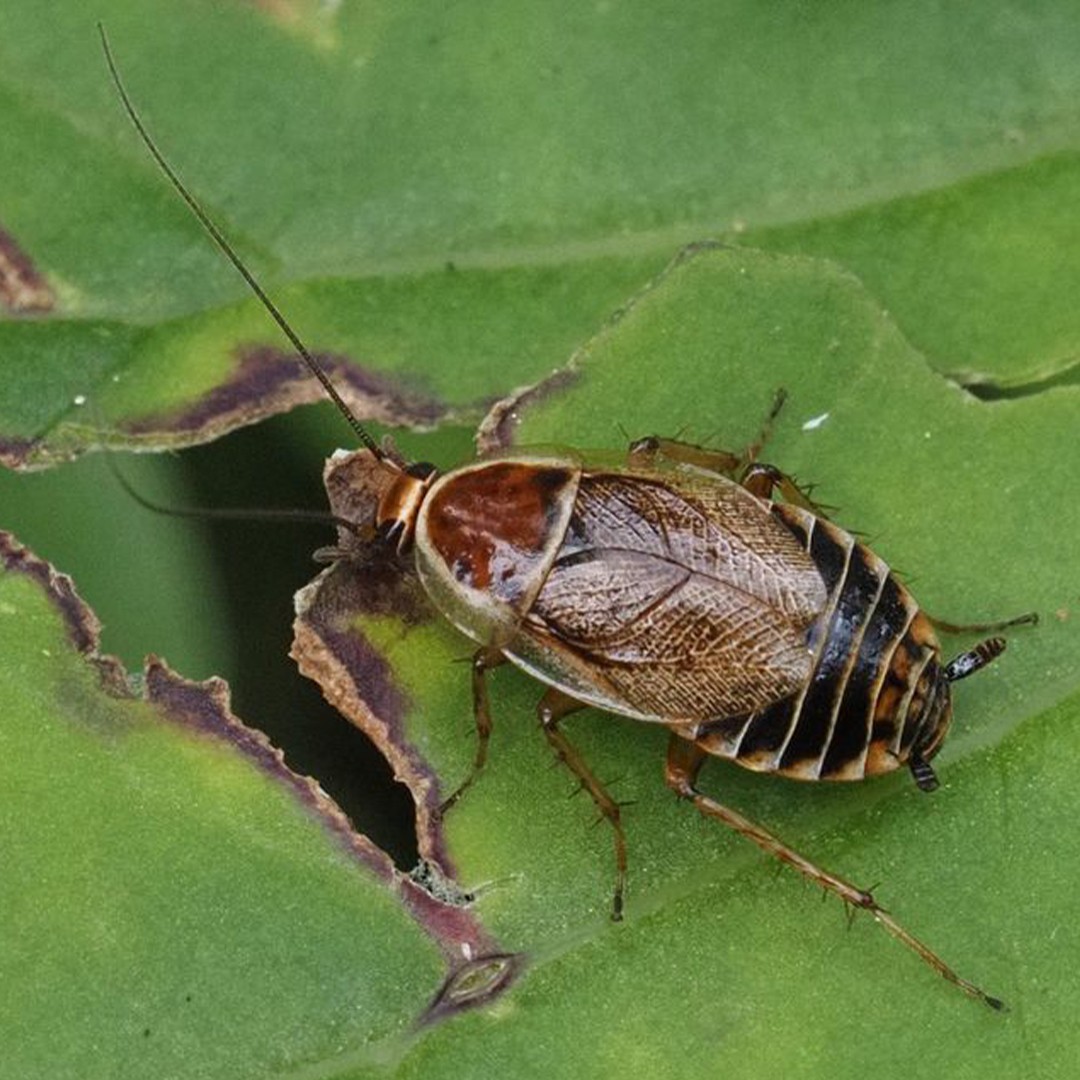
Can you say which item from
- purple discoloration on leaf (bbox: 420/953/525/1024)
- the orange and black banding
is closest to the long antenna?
the orange and black banding

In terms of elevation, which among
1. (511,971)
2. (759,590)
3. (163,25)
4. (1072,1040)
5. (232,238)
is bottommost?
(1072,1040)

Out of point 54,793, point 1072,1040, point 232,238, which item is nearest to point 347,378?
point 232,238

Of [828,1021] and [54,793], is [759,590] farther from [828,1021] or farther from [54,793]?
[54,793]

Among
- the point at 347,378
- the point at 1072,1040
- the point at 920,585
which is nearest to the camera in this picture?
the point at 1072,1040

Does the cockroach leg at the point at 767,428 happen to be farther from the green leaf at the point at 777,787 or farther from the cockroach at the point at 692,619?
the cockroach at the point at 692,619

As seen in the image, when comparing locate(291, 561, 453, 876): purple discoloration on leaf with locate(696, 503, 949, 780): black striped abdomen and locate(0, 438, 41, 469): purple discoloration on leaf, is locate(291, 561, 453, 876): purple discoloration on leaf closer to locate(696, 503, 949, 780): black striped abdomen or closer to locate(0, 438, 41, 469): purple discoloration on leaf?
locate(696, 503, 949, 780): black striped abdomen

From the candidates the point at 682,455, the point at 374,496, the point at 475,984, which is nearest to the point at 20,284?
the point at 374,496

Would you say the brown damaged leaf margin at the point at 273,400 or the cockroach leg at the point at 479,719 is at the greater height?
the brown damaged leaf margin at the point at 273,400

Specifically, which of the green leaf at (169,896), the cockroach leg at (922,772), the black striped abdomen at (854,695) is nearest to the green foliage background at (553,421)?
the green leaf at (169,896)
